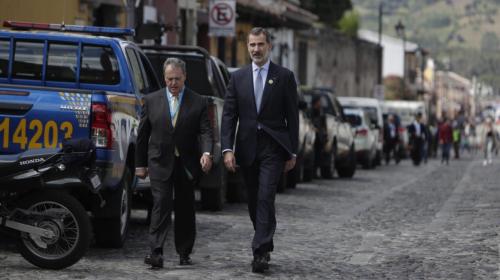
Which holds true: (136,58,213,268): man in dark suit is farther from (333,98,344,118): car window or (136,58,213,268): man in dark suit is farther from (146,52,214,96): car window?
(333,98,344,118): car window

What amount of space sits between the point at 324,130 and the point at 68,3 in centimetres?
578

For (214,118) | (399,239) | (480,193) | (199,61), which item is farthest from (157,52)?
(480,193)

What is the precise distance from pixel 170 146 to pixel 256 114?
29.0 inches

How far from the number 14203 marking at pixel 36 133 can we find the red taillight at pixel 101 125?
0.66 ft

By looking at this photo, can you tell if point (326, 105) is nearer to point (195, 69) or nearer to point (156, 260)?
point (195, 69)

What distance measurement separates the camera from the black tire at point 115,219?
12.9m

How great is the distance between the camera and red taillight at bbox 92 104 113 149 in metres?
12.3

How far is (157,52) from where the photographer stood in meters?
19.5

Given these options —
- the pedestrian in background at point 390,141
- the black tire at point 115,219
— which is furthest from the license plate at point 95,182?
the pedestrian in background at point 390,141

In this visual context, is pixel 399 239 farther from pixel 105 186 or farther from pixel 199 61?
pixel 199 61

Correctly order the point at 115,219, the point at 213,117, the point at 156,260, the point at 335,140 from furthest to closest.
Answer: the point at 335,140 < the point at 213,117 < the point at 115,219 < the point at 156,260

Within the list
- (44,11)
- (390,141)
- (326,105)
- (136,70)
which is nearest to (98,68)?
(136,70)

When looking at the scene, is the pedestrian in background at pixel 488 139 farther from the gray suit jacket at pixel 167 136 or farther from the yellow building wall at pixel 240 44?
the gray suit jacket at pixel 167 136

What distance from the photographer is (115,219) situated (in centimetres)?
1320
